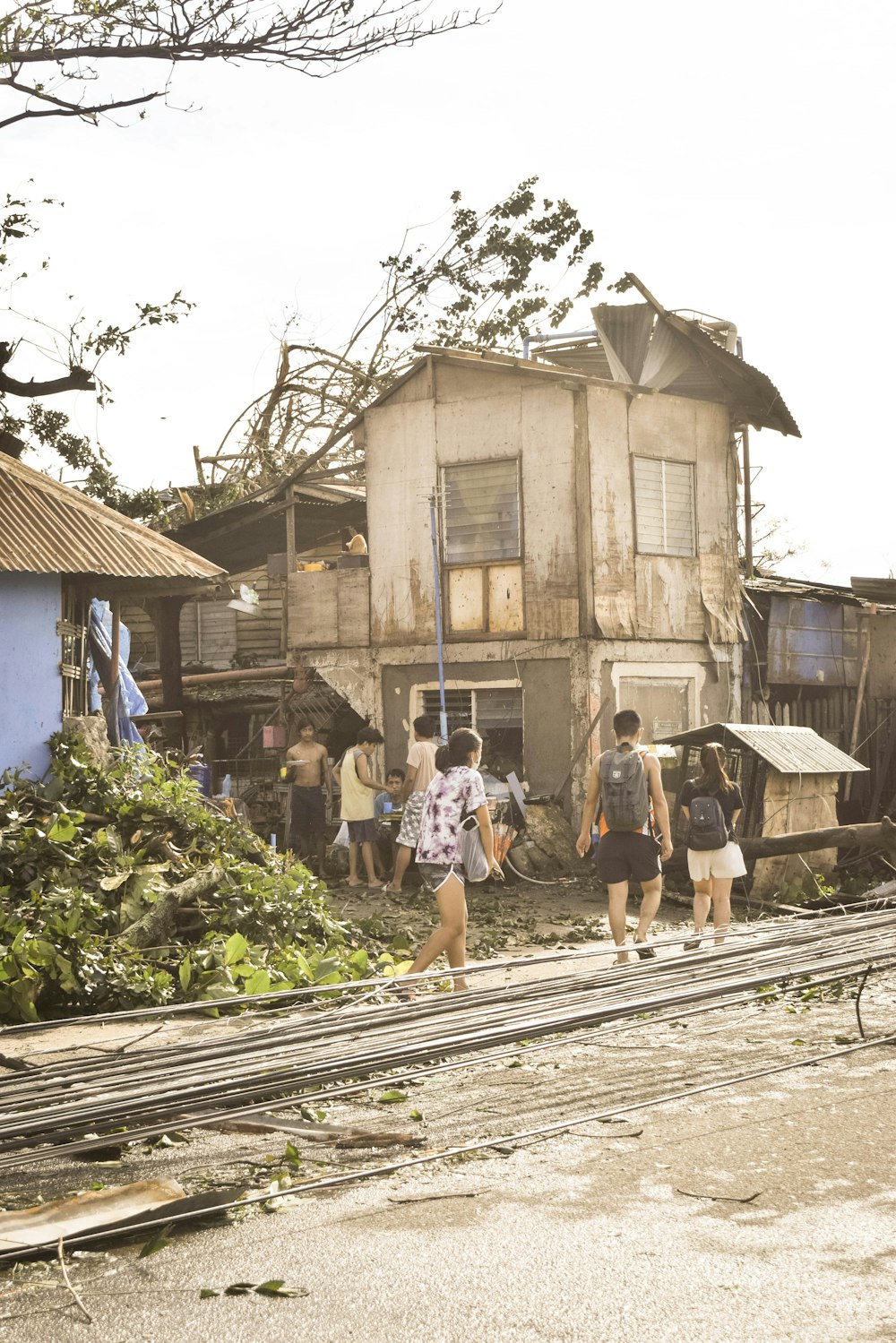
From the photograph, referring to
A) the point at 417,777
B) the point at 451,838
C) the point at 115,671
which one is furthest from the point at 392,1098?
the point at 417,777

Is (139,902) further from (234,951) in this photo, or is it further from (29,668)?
(29,668)

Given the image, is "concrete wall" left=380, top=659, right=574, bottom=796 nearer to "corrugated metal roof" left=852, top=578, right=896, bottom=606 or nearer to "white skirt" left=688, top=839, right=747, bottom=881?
"corrugated metal roof" left=852, top=578, right=896, bottom=606

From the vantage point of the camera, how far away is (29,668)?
38.3 feet

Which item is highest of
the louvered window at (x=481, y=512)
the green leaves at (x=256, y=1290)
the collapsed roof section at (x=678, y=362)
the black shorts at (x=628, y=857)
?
the collapsed roof section at (x=678, y=362)

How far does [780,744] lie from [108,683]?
7623mm

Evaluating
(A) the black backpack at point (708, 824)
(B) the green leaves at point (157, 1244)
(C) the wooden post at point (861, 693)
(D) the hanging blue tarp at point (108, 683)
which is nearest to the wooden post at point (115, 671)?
(D) the hanging blue tarp at point (108, 683)

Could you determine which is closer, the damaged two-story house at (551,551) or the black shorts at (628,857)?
the black shorts at (628,857)

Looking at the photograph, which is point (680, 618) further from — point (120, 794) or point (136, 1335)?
point (136, 1335)

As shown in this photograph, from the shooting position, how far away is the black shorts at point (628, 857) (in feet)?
31.7

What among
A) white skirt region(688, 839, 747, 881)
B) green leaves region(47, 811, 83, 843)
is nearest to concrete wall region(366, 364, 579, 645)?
white skirt region(688, 839, 747, 881)

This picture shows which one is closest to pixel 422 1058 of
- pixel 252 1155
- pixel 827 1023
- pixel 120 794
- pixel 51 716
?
pixel 252 1155

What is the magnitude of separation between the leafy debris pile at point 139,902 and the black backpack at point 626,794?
1.98 metres

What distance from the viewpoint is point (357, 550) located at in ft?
72.8

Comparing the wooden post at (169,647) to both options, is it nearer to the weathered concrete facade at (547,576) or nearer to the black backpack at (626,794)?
the weathered concrete facade at (547,576)
